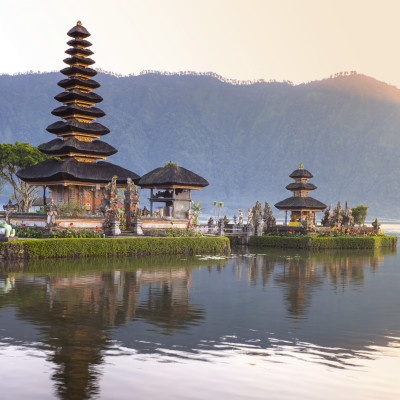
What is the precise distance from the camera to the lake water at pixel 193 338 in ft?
30.6

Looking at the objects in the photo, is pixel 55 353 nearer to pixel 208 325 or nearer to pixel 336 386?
pixel 208 325

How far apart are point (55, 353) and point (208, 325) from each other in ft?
13.4

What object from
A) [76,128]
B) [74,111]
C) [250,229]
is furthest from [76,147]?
[250,229]

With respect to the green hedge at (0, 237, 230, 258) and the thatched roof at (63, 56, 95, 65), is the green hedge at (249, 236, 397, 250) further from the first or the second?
the thatched roof at (63, 56, 95, 65)

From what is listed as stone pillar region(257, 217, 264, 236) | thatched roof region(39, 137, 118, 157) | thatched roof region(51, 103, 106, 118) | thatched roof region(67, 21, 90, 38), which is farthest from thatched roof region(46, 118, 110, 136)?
stone pillar region(257, 217, 264, 236)

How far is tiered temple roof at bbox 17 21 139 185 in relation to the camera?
46.9 meters

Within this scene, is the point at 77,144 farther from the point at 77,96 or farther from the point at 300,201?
the point at 300,201

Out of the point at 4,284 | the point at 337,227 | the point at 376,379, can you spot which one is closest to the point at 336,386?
the point at 376,379

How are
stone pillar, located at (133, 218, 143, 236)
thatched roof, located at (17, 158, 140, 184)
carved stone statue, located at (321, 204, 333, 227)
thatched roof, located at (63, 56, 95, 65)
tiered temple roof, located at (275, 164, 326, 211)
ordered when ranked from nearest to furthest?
stone pillar, located at (133, 218, 143, 236) → thatched roof, located at (17, 158, 140, 184) → thatched roof, located at (63, 56, 95, 65) → carved stone statue, located at (321, 204, 333, 227) → tiered temple roof, located at (275, 164, 326, 211)

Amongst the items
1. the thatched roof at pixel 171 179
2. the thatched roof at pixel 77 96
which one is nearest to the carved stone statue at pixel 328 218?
the thatched roof at pixel 171 179

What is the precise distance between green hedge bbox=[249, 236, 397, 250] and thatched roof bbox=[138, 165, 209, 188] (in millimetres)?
7693

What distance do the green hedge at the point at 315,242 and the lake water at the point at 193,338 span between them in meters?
27.2

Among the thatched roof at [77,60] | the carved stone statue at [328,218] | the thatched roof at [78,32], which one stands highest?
the thatched roof at [78,32]

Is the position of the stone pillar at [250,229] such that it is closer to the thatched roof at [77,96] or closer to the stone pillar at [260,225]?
the stone pillar at [260,225]
